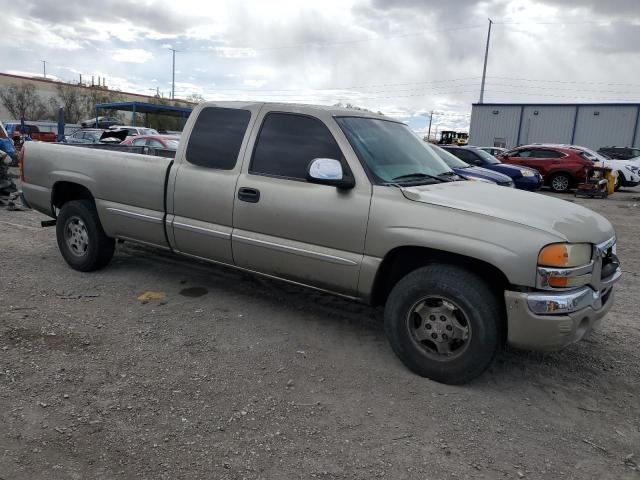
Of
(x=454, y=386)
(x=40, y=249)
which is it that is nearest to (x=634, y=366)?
(x=454, y=386)

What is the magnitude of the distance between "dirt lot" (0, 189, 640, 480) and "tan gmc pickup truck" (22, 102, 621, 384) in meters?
0.48

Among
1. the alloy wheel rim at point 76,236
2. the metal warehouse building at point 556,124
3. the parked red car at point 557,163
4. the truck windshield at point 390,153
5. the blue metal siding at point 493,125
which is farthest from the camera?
the blue metal siding at point 493,125

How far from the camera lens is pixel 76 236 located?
5.63 meters

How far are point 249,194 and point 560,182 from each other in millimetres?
16220

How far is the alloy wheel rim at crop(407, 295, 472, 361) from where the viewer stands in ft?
11.1

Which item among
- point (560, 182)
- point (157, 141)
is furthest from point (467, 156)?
point (157, 141)

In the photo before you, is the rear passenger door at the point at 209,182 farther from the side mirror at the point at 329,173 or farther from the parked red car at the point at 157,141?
the parked red car at the point at 157,141

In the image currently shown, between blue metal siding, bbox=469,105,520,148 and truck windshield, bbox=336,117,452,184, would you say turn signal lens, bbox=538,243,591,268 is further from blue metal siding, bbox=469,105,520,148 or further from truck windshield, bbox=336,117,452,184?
blue metal siding, bbox=469,105,520,148

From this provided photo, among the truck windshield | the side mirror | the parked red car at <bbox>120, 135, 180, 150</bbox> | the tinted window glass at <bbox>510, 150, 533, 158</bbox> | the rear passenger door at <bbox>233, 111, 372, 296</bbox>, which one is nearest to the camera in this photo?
the side mirror

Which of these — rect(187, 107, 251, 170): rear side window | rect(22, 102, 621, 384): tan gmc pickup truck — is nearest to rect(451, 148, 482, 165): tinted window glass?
rect(22, 102, 621, 384): tan gmc pickup truck

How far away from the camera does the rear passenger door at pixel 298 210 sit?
375 cm

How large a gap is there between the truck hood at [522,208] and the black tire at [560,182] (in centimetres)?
1506

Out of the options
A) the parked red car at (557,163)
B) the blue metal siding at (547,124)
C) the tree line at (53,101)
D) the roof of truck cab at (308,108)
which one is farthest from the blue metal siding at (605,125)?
the tree line at (53,101)

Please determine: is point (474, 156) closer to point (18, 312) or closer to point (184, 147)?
point (184, 147)
